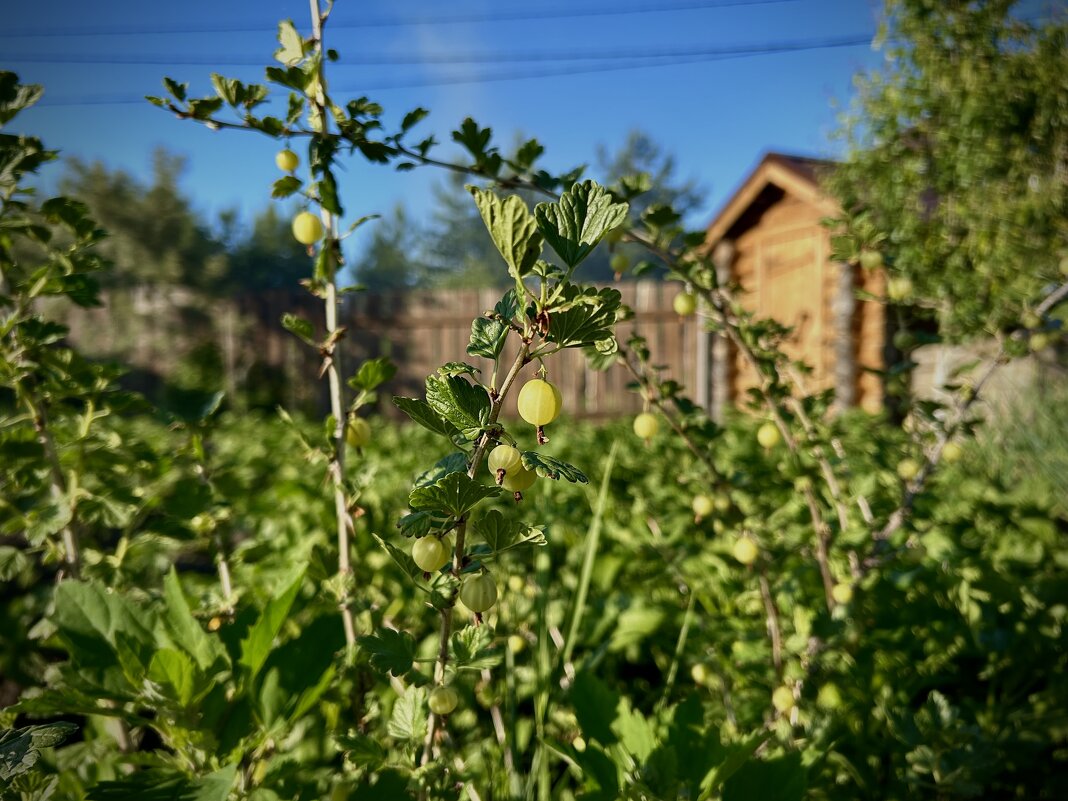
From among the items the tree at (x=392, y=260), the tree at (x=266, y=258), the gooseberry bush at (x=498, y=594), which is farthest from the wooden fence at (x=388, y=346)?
the tree at (x=392, y=260)

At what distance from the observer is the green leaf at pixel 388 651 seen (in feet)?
2.16

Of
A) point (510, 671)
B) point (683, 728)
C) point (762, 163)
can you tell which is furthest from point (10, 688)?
point (762, 163)

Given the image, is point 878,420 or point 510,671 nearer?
point 510,671

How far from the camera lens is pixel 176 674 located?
2.85 feet

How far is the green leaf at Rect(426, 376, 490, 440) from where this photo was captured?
1.90 ft

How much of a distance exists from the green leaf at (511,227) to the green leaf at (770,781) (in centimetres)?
78

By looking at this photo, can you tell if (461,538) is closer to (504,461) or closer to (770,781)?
(504,461)

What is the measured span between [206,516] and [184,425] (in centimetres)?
17

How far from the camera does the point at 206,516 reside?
117 centimetres

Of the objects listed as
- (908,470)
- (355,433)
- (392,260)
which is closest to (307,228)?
(355,433)

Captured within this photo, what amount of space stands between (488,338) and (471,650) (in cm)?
35

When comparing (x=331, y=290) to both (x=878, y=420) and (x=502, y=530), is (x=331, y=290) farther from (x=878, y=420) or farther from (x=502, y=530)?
(x=878, y=420)

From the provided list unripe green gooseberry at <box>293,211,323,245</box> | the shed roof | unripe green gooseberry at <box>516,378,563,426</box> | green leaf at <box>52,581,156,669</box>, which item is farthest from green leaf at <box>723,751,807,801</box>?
the shed roof

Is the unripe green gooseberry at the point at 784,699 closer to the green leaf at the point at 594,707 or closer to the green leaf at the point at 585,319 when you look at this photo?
the green leaf at the point at 594,707
